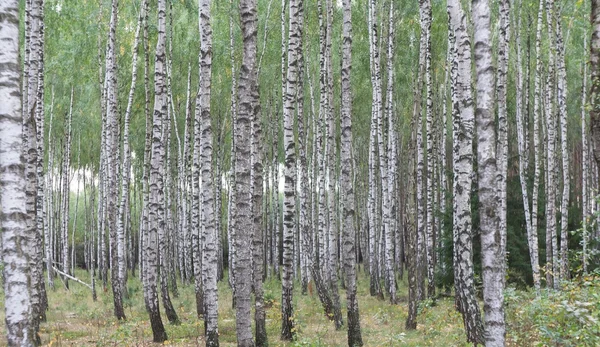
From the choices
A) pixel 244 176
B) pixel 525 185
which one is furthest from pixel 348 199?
pixel 525 185

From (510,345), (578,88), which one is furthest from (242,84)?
(578,88)

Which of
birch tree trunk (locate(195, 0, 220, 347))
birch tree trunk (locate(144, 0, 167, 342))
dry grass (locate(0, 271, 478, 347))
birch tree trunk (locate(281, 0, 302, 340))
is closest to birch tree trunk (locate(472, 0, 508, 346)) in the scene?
dry grass (locate(0, 271, 478, 347))

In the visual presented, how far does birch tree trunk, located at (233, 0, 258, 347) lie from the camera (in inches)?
313

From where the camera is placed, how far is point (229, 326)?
43.6 ft

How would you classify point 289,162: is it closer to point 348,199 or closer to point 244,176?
point 348,199

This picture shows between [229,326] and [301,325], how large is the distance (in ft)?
6.17

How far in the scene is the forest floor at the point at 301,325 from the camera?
1037 cm

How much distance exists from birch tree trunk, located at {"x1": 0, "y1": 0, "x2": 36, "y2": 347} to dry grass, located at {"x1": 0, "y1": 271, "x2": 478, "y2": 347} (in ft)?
16.1

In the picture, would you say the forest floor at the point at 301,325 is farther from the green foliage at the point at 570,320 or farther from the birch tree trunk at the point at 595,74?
the birch tree trunk at the point at 595,74

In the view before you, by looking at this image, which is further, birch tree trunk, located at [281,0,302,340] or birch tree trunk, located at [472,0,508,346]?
birch tree trunk, located at [281,0,302,340]

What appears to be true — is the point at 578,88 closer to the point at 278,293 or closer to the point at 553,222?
the point at 553,222

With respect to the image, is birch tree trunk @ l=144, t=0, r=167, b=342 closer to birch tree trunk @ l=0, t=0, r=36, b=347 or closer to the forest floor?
the forest floor

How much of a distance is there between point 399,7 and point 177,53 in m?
9.14

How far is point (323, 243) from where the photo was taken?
56.7 feet
